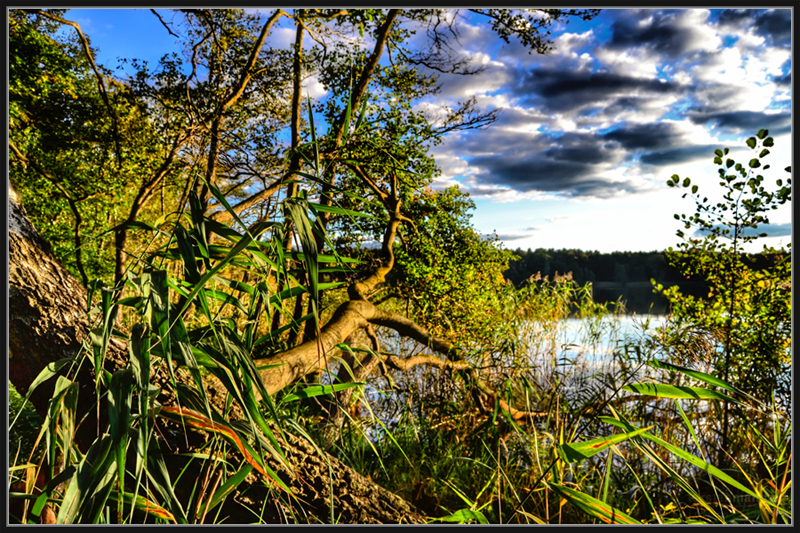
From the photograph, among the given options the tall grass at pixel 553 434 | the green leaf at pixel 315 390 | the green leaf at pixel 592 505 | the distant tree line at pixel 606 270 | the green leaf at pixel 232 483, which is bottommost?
the tall grass at pixel 553 434

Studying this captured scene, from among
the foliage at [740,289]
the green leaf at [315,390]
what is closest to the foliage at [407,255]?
the foliage at [740,289]

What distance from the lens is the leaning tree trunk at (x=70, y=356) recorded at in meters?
1.12

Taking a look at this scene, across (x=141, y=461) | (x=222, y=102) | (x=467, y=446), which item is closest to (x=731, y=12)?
Answer: (x=141, y=461)

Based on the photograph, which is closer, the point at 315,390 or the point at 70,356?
the point at 315,390

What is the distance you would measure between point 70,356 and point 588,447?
51.9 inches

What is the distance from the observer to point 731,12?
1.65 m

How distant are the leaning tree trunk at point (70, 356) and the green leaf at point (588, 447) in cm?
58

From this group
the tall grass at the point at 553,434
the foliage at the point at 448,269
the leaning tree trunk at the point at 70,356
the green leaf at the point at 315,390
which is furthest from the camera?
the foliage at the point at 448,269

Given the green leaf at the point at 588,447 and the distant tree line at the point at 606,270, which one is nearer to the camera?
the green leaf at the point at 588,447

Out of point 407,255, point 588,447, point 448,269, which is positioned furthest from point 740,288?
point 588,447

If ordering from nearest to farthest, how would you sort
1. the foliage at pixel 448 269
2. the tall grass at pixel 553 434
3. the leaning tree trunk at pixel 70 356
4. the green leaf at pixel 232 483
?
the green leaf at pixel 232 483, the leaning tree trunk at pixel 70 356, the tall grass at pixel 553 434, the foliage at pixel 448 269

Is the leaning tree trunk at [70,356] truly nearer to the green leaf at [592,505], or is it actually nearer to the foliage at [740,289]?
the green leaf at [592,505]

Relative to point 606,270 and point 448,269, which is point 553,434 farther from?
point 606,270

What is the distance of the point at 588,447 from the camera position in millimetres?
924
